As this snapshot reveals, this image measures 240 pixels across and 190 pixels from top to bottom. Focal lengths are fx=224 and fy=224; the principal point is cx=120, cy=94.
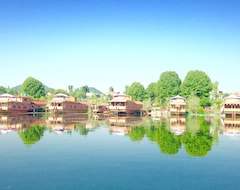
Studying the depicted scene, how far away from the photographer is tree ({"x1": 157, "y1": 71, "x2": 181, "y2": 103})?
8881 cm

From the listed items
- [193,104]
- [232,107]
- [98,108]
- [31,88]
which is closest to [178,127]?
[193,104]

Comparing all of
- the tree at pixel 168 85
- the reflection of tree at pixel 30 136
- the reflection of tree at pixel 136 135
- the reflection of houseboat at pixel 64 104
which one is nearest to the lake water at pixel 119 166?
the reflection of tree at pixel 30 136

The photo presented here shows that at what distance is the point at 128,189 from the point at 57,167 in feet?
16.6

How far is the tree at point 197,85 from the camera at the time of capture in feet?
271

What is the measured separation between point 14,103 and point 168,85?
186 feet

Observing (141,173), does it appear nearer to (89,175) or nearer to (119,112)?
(89,175)

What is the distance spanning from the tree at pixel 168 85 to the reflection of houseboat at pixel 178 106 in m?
13.8

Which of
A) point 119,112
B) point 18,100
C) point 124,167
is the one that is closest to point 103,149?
point 124,167

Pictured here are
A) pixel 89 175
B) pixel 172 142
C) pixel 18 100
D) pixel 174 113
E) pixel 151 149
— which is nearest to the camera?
pixel 89 175

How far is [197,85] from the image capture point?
271 ft

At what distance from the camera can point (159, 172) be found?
479 inches

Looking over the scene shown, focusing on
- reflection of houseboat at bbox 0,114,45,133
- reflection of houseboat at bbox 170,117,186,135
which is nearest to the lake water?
reflection of houseboat at bbox 170,117,186,135

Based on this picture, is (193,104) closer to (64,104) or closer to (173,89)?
(173,89)

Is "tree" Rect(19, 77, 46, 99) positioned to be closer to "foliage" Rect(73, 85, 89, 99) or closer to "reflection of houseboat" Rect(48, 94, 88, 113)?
"reflection of houseboat" Rect(48, 94, 88, 113)
